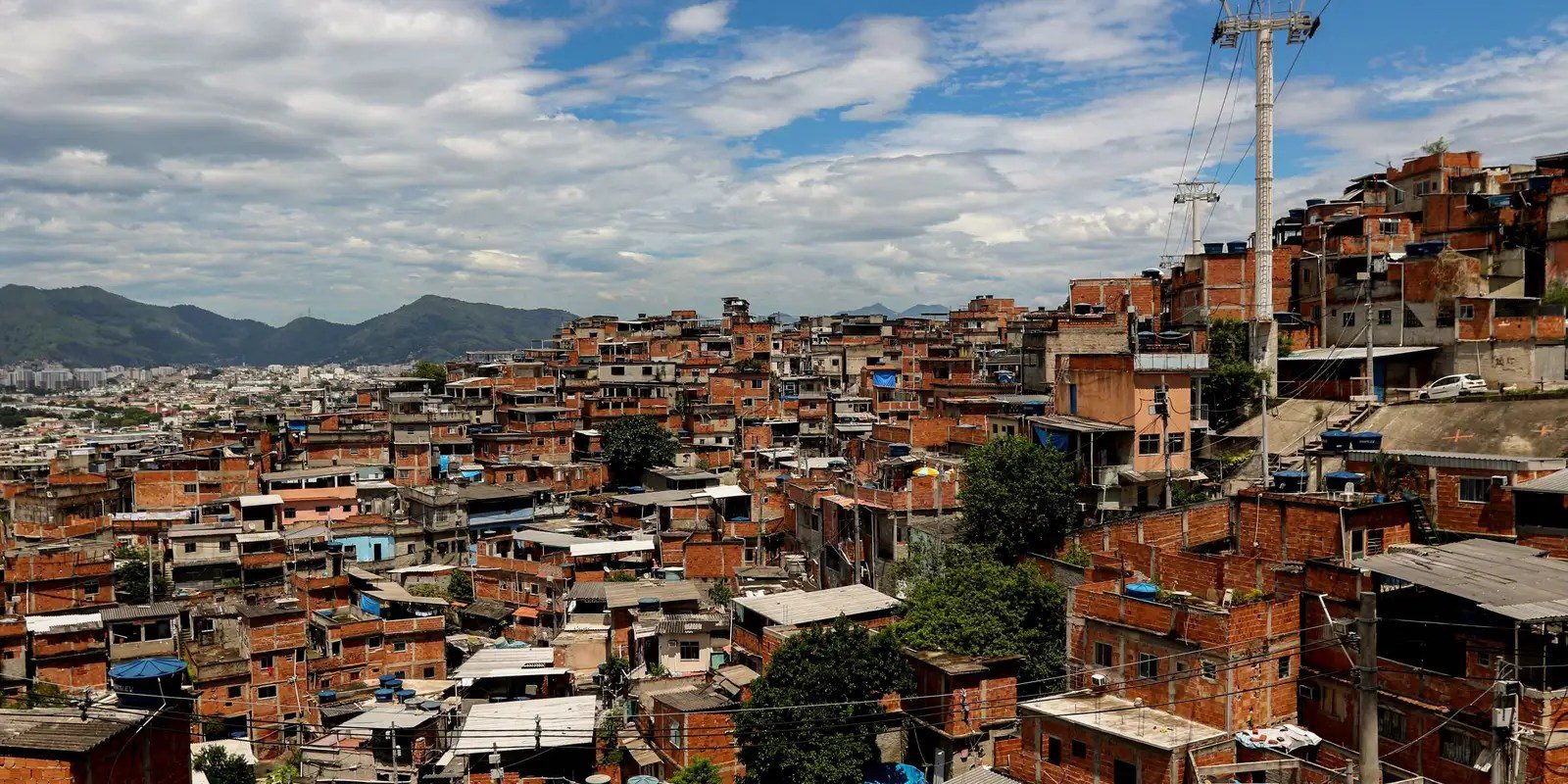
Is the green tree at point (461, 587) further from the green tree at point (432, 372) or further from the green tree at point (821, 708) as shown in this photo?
the green tree at point (432, 372)

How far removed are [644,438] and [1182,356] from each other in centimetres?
2634

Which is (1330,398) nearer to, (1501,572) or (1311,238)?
(1311,238)

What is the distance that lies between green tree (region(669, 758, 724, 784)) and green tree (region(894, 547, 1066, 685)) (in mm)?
4655

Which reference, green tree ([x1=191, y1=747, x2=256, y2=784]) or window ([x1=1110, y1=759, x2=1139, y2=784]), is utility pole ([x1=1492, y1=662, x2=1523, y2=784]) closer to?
window ([x1=1110, y1=759, x2=1139, y2=784])

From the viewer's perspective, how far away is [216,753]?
2459cm

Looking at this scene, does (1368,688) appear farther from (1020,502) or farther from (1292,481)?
(1020,502)

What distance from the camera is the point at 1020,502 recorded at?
2569 cm

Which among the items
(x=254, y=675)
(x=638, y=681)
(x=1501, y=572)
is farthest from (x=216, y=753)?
(x=1501, y=572)

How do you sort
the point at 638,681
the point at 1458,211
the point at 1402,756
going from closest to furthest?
1. the point at 1402,756
2. the point at 638,681
3. the point at 1458,211

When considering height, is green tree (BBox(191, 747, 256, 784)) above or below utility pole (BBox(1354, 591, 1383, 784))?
below

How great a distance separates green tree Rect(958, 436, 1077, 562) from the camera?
25.8 m

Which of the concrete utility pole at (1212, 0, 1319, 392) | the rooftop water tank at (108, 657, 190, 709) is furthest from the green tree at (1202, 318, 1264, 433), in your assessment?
the rooftop water tank at (108, 657, 190, 709)

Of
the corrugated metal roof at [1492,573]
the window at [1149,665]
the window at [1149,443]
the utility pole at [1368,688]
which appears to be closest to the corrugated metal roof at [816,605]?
the window at [1149,443]

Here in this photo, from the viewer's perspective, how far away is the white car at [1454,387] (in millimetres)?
28562
